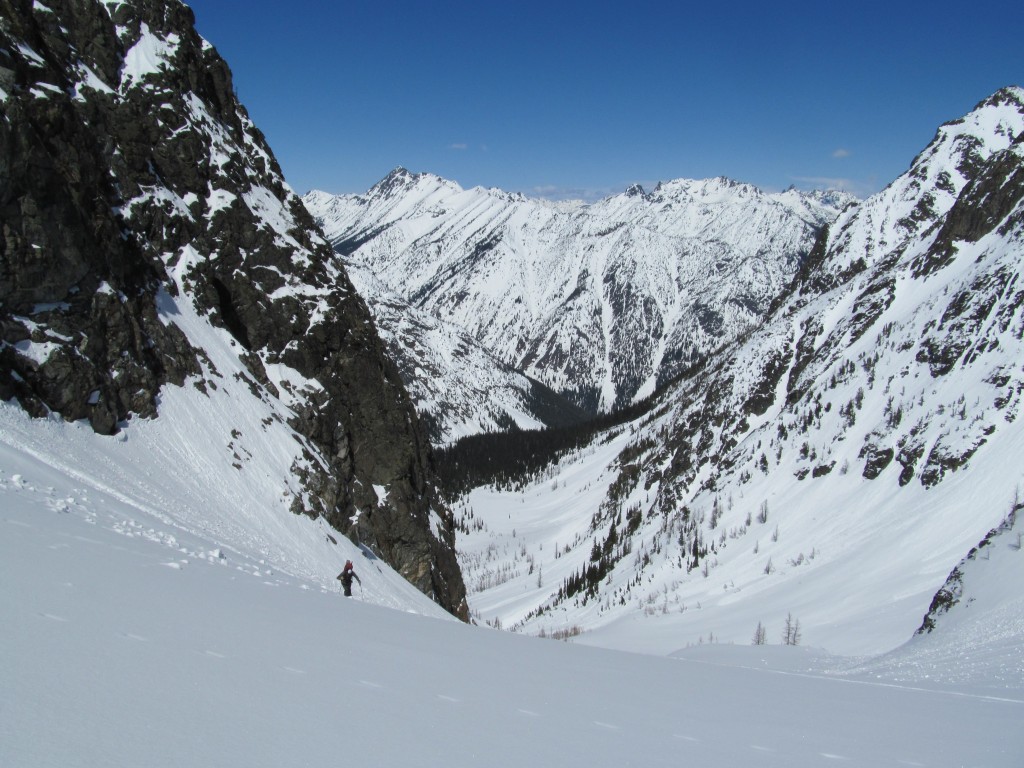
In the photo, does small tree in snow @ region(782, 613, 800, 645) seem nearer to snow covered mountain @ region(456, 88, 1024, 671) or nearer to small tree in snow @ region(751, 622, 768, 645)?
snow covered mountain @ region(456, 88, 1024, 671)

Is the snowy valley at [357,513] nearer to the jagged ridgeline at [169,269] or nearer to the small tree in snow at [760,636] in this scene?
the jagged ridgeline at [169,269]

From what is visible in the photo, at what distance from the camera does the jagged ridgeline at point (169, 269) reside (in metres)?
27.8

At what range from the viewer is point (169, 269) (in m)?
40.0

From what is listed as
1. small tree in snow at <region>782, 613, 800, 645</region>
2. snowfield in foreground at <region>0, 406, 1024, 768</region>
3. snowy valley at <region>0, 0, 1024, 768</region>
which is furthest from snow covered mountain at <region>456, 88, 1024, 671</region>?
snowfield in foreground at <region>0, 406, 1024, 768</region>

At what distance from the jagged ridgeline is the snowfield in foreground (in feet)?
57.2

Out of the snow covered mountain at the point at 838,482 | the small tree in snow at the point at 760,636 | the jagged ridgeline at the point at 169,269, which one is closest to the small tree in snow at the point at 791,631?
the snow covered mountain at the point at 838,482

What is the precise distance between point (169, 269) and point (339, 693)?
3984 centimetres

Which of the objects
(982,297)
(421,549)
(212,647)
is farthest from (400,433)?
(982,297)

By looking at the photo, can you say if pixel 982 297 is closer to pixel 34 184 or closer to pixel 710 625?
pixel 710 625

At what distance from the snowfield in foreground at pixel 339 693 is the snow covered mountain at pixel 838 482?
7307 mm

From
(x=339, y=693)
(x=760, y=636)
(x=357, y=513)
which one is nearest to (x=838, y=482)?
(x=760, y=636)

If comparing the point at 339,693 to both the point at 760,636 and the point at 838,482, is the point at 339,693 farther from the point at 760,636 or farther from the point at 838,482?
the point at 838,482

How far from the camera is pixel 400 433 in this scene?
49.7 metres

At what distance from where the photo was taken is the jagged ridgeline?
91.1 ft
